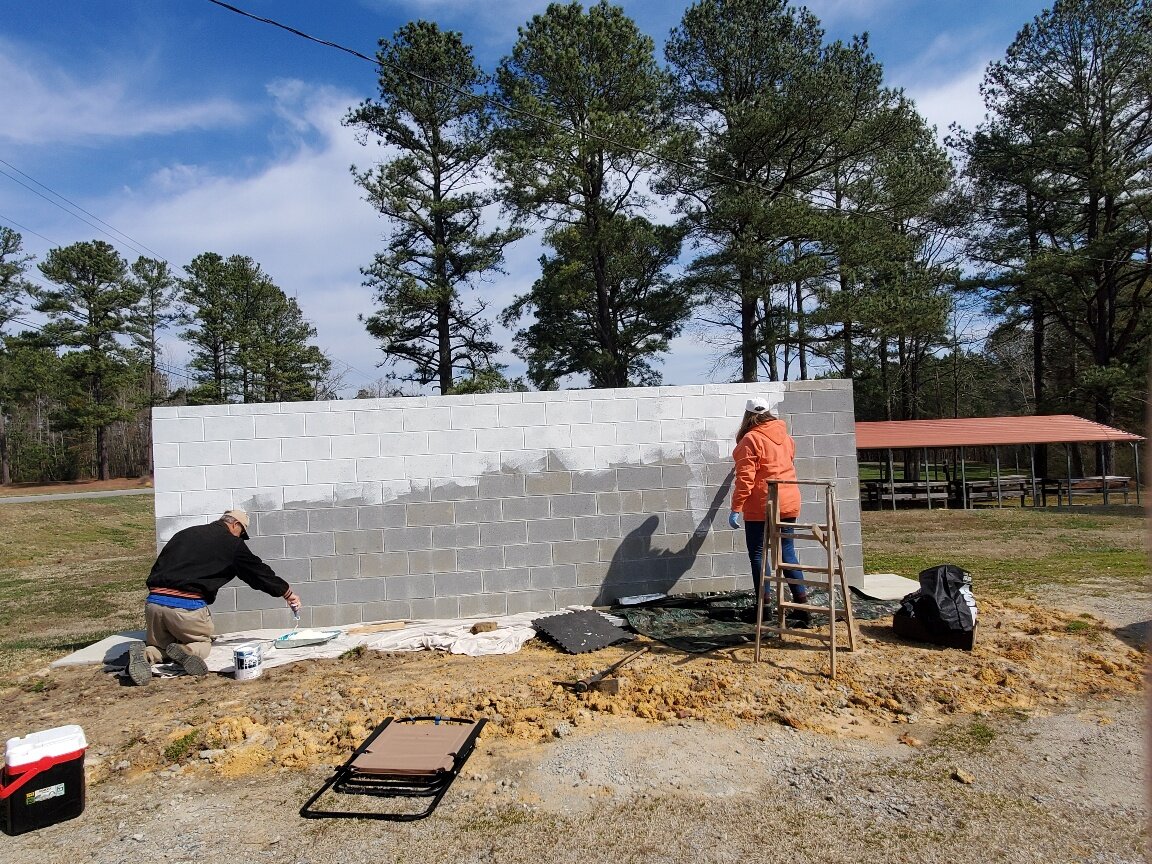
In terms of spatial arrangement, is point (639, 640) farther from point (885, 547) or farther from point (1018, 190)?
point (1018, 190)

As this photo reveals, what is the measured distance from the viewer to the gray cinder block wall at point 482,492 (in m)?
6.48

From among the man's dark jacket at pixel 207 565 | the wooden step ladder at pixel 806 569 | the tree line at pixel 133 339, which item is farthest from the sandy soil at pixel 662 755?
the tree line at pixel 133 339

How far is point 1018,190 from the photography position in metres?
26.0

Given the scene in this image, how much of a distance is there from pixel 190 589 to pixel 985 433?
2348 centimetres

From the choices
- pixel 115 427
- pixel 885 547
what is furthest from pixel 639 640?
pixel 115 427

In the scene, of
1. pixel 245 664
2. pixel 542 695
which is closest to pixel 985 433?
pixel 542 695

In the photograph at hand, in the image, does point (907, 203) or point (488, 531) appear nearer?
point (488, 531)

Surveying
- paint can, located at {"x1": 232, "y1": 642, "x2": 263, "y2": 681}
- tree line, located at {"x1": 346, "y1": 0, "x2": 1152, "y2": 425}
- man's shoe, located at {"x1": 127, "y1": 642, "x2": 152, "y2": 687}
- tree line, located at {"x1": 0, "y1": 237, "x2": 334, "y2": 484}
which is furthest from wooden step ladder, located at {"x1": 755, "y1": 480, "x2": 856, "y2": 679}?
tree line, located at {"x1": 0, "y1": 237, "x2": 334, "y2": 484}

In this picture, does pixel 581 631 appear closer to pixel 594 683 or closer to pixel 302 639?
pixel 594 683

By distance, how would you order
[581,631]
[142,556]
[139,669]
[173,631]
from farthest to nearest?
[142,556] → [581,631] → [173,631] → [139,669]

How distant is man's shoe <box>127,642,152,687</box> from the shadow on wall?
379 centimetres

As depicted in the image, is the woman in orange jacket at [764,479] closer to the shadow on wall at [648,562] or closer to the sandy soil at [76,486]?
the shadow on wall at [648,562]

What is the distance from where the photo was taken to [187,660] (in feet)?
17.5

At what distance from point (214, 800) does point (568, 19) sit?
73.5 ft
